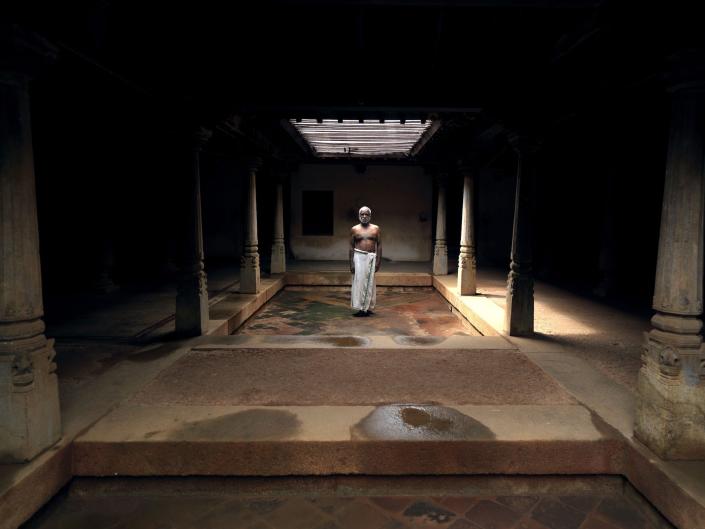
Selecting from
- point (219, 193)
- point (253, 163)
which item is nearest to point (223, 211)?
point (219, 193)

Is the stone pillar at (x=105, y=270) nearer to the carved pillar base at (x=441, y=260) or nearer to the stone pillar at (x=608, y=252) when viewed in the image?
the carved pillar base at (x=441, y=260)

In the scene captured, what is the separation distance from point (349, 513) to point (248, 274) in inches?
251

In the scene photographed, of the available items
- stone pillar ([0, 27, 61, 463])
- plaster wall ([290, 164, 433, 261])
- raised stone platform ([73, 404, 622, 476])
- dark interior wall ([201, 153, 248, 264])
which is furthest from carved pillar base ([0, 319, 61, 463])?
dark interior wall ([201, 153, 248, 264])

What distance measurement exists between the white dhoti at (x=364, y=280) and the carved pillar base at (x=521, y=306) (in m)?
2.64

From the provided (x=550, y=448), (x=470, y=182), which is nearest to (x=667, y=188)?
(x=550, y=448)

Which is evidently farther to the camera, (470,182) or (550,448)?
(470,182)

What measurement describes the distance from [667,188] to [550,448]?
5.69 ft

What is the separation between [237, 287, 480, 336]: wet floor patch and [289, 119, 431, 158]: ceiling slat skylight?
316 centimetres

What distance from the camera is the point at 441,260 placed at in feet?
36.3

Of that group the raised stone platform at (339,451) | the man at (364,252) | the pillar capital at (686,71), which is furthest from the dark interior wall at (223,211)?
the pillar capital at (686,71)

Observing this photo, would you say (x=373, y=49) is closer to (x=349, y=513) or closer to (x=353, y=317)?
(x=349, y=513)

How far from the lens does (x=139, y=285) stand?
30.0 feet

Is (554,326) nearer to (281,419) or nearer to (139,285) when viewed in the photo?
(281,419)

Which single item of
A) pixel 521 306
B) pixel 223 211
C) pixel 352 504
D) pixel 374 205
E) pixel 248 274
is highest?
pixel 374 205
